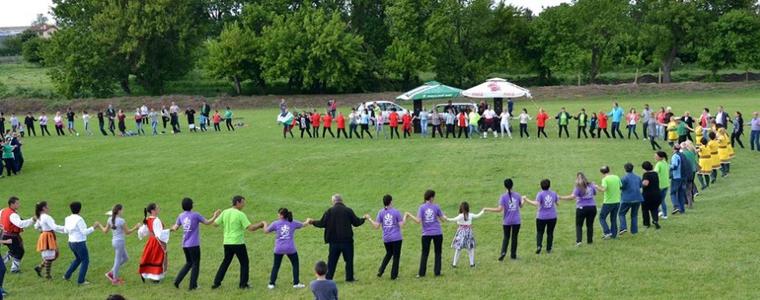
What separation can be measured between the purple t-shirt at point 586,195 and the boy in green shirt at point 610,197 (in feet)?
1.13

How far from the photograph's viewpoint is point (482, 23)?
7006 centimetres

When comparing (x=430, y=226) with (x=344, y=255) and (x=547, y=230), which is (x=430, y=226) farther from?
(x=547, y=230)

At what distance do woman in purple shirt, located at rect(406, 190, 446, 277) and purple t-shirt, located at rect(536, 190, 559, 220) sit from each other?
81.1 inches

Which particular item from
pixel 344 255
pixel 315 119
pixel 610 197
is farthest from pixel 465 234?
pixel 315 119

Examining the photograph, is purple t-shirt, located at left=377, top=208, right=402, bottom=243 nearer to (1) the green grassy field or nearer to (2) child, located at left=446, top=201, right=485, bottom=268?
(1) the green grassy field

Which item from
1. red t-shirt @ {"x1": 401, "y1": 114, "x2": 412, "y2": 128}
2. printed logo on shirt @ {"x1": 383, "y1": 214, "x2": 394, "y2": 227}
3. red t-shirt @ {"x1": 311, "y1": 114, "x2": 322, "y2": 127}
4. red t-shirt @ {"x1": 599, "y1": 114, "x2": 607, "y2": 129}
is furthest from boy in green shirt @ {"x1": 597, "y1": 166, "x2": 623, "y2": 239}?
red t-shirt @ {"x1": 311, "y1": 114, "x2": 322, "y2": 127}

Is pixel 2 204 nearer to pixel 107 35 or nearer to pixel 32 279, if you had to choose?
pixel 32 279

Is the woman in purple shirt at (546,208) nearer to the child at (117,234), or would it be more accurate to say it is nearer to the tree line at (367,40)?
the child at (117,234)

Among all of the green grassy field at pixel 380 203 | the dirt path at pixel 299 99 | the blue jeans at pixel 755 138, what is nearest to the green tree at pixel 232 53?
the dirt path at pixel 299 99

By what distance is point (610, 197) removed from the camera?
50.3ft

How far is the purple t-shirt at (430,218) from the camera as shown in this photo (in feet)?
44.0

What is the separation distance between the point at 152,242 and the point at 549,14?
66091 millimetres

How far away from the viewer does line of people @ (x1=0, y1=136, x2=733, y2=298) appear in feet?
43.0

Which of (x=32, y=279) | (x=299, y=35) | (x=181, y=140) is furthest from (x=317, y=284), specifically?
(x=299, y=35)
